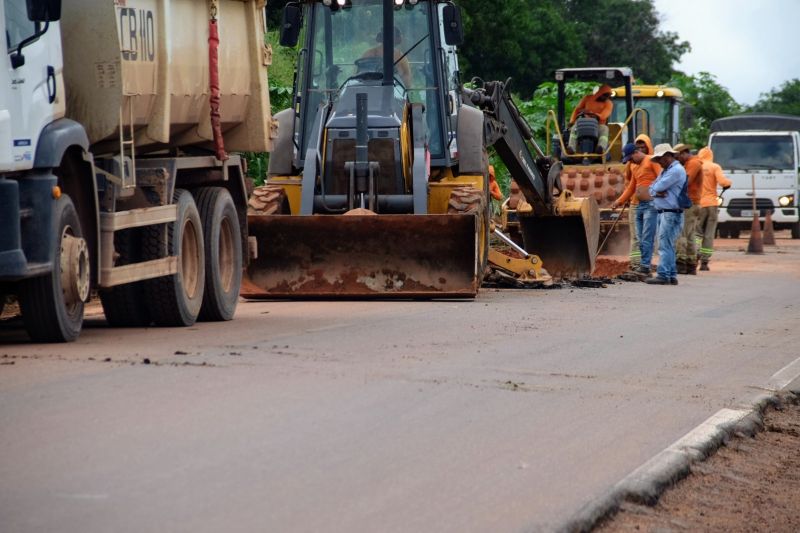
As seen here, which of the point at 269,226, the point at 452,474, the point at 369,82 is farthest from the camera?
the point at 369,82

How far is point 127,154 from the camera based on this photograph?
11.9 meters

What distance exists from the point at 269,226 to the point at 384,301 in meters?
1.42

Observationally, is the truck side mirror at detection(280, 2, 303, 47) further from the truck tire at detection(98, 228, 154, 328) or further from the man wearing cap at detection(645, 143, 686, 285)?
the man wearing cap at detection(645, 143, 686, 285)

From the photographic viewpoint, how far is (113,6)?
11.1 m

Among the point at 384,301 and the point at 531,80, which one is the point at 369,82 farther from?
the point at 531,80

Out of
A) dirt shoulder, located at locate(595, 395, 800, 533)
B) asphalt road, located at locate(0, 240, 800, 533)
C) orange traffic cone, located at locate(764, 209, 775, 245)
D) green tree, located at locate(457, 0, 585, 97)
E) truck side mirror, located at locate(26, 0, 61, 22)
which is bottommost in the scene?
orange traffic cone, located at locate(764, 209, 775, 245)

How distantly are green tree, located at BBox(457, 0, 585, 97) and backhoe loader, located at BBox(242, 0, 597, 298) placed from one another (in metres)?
33.6

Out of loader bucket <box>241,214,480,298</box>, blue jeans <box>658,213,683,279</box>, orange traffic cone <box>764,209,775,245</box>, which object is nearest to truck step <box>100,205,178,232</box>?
loader bucket <box>241,214,480,298</box>

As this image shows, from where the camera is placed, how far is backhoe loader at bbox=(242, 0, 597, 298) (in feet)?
51.1

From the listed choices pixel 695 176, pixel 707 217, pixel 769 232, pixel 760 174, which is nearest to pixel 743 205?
pixel 760 174

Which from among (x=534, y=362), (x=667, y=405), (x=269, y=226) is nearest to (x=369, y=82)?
(x=269, y=226)

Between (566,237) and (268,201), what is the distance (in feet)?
21.0

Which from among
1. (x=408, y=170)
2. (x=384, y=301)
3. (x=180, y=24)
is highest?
(x=180, y=24)

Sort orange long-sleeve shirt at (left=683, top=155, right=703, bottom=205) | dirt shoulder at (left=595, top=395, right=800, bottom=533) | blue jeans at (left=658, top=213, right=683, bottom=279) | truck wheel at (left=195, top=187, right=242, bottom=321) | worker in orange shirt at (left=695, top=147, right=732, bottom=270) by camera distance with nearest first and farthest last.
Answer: dirt shoulder at (left=595, top=395, right=800, bottom=533), truck wheel at (left=195, top=187, right=242, bottom=321), blue jeans at (left=658, top=213, right=683, bottom=279), orange long-sleeve shirt at (left=683, top=155, right=703, bottom=205), worker in orange shirt at (left=695, top=147, right=732, bottom=270)
